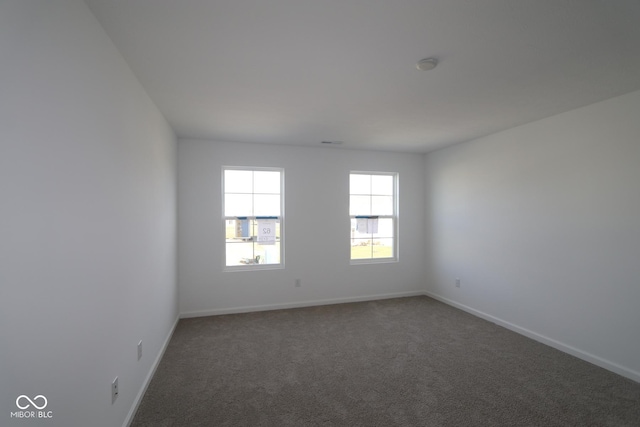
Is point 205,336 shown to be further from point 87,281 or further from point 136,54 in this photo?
point 136,54

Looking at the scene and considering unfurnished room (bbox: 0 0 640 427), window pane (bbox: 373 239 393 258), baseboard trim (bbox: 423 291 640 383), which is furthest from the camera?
window pane (bbox: 373 239 393 258)

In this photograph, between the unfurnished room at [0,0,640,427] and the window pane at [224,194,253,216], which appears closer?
the unfurnished room at [0,0,640,427]

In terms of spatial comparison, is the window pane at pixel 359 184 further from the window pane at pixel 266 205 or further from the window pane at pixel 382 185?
the window pane at pixel 266 205

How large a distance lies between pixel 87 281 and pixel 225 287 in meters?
2.83

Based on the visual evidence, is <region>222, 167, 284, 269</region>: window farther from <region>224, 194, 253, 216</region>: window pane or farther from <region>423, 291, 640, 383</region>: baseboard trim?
<region>423, 291, 640, 383</region>: baseboard trim

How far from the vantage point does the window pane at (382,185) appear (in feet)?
16.4

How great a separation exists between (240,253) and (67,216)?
3.11 meters

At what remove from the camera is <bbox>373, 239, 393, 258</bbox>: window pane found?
196 inches

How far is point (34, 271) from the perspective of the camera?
3.52ft

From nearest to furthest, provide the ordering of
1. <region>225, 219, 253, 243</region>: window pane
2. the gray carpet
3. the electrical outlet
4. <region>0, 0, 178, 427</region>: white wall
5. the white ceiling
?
<region>0, 0, 178, 427</region>: white wall, the white ceiling, the electrical outlet, the gray carpet, <region>225, 219, 253, 243</region>: window pane

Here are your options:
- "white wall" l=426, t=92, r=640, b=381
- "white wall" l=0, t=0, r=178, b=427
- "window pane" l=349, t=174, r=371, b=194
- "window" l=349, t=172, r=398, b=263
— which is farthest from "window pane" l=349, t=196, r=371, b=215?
"white wall" l=0, t=0, r=178, b=427

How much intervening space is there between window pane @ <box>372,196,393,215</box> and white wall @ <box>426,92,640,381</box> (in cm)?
105

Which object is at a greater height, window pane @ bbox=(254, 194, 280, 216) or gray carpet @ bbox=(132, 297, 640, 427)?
window pane @ bbox=(254, 194, 280, 216)

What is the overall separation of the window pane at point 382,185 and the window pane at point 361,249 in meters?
0.88
